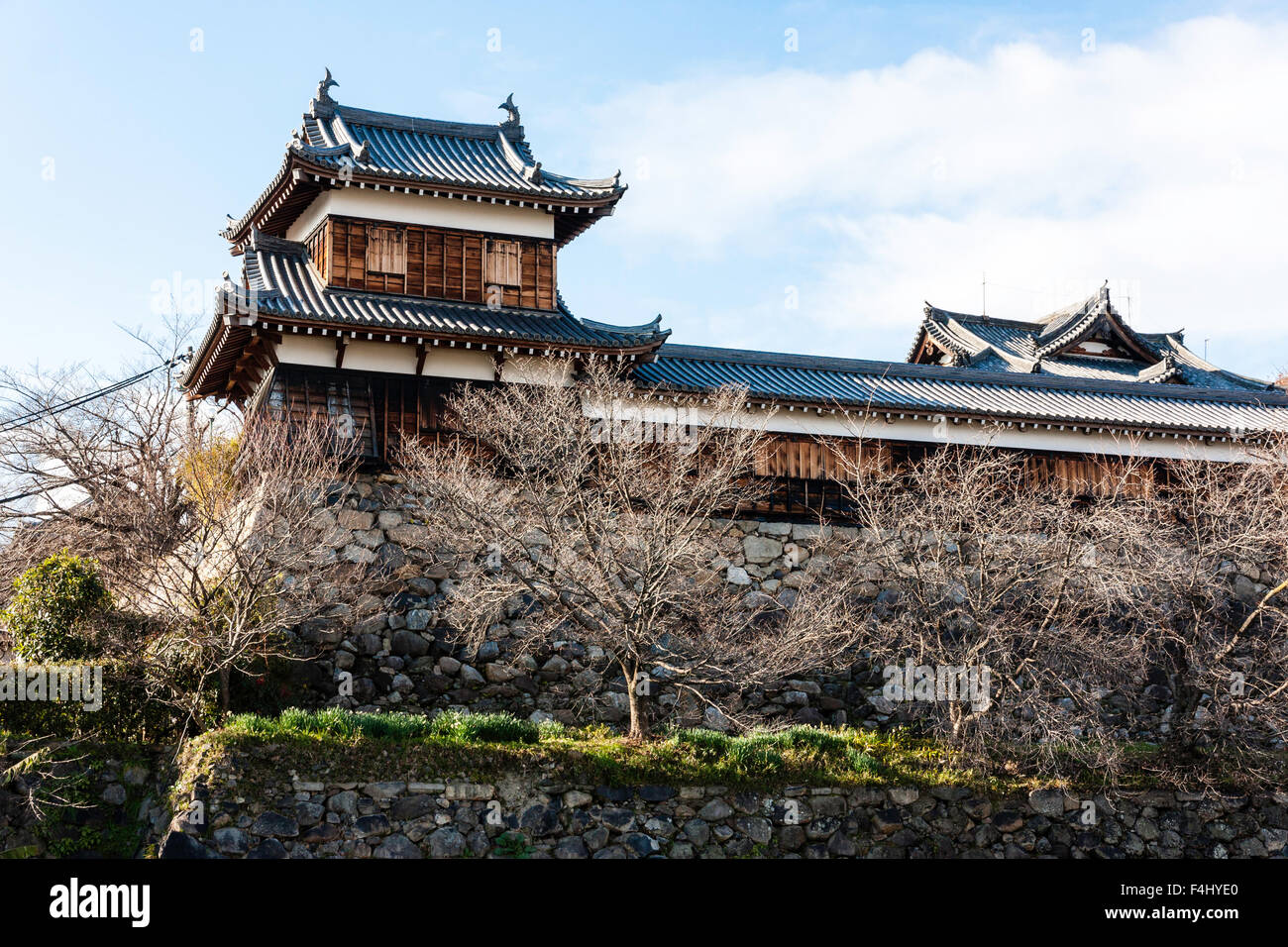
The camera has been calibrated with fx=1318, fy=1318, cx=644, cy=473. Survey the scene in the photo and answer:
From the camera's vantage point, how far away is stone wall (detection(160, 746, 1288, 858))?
54.2 feet

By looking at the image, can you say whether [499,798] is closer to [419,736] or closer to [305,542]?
[419,736]

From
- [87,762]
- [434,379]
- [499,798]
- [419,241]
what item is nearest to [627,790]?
[499,798]

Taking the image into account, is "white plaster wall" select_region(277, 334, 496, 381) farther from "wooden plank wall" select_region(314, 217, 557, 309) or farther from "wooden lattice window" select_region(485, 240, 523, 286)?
"wooden lattice window" select_region(485, 240, 523, 286)

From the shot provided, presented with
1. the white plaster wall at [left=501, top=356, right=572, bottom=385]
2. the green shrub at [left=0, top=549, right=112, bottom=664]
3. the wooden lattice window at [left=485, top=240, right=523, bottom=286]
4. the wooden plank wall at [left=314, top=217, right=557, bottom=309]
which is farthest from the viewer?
the wooden lattice window at [left=485, top=240, right=523, bottom=286]

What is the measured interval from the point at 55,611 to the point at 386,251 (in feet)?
29.6

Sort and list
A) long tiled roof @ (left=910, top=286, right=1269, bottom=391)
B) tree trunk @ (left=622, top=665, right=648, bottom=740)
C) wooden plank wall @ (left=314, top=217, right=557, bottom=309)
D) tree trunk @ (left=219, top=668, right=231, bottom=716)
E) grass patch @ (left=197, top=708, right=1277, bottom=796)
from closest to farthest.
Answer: grass patch @ (left=197, top=708, right=1277, bottom=796) → tree trunk @ (left=219, top=668, right=231, bottom=716) → tree trunk @ (left=622, top=665, right=648, bottom=740) → wooden plank wall @ (left=314, top=217, right=557, bottom=309) → long tiled roof @ (left=910, top=286, right=1269, bottom=391)

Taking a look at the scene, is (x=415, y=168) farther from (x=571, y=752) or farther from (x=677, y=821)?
(x=677, y=821)

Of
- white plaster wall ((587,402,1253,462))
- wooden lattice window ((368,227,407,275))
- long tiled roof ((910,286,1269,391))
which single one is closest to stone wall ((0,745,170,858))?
white plaster wall ((587,402,1253,462))

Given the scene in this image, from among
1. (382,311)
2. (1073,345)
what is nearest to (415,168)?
(382,311)

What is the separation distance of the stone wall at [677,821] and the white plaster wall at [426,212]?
36.7 ft

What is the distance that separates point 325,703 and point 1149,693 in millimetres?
14938

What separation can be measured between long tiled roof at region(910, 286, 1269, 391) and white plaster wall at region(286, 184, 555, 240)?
561 inches

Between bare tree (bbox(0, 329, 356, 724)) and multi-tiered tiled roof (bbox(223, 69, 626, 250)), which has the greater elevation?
multi-tiered tiled roof (bbox(223, 69, 626, 250))

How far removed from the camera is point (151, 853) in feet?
54.4
